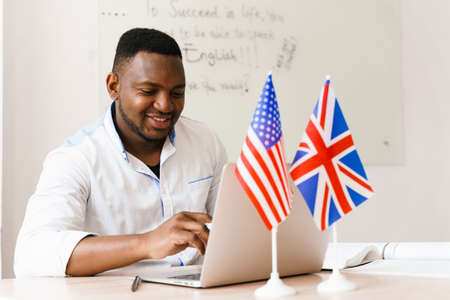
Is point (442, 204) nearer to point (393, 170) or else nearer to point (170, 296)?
point (393, 170)

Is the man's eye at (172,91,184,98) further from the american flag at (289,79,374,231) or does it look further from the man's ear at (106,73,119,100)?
A: the american flag at (289,79,374,231)

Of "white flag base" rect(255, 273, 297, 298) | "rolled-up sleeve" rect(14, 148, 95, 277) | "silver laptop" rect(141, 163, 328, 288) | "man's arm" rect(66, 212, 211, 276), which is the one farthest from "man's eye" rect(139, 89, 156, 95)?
"white flag base" rect(255, 273, 297, 298)

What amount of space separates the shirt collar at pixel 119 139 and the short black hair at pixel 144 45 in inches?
5.4

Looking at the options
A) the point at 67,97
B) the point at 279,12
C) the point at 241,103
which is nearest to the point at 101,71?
the point at 67,97

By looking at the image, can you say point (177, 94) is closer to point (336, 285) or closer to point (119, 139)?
point (119, 139)

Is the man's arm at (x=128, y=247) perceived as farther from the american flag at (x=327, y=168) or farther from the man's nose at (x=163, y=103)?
the man's nose at (x=163, y=103)

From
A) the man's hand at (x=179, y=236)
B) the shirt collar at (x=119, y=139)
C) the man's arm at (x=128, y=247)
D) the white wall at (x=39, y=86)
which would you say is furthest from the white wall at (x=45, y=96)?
the man's hand at (x=179, y=236)

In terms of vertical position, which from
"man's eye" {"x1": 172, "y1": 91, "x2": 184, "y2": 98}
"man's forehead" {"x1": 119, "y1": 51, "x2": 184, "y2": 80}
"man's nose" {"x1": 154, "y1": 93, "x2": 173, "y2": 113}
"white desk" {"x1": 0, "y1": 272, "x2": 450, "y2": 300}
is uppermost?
"man's forehead" {"x1": 119, "y1": 51, "x2": 184, "y2": 80}

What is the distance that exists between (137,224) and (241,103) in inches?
46.5

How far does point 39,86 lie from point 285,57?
1155 mm

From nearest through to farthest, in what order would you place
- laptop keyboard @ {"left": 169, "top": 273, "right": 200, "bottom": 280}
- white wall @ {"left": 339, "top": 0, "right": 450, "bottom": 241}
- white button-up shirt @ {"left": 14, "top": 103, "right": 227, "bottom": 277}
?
laptop keyboard @ {"left": 169, "top": 273, "right": 200, "bottom": 280}
white button-up shirt @ {"left": 14, "top": 103, "right": 227, "bottom": 277}
white wall @ {"left": 339, "top": 0, "right": 450, "bottom": 241}

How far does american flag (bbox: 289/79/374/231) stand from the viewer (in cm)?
89

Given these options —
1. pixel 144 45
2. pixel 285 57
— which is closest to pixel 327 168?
pixel 144 45

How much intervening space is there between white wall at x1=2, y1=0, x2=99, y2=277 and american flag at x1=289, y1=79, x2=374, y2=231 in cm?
162
